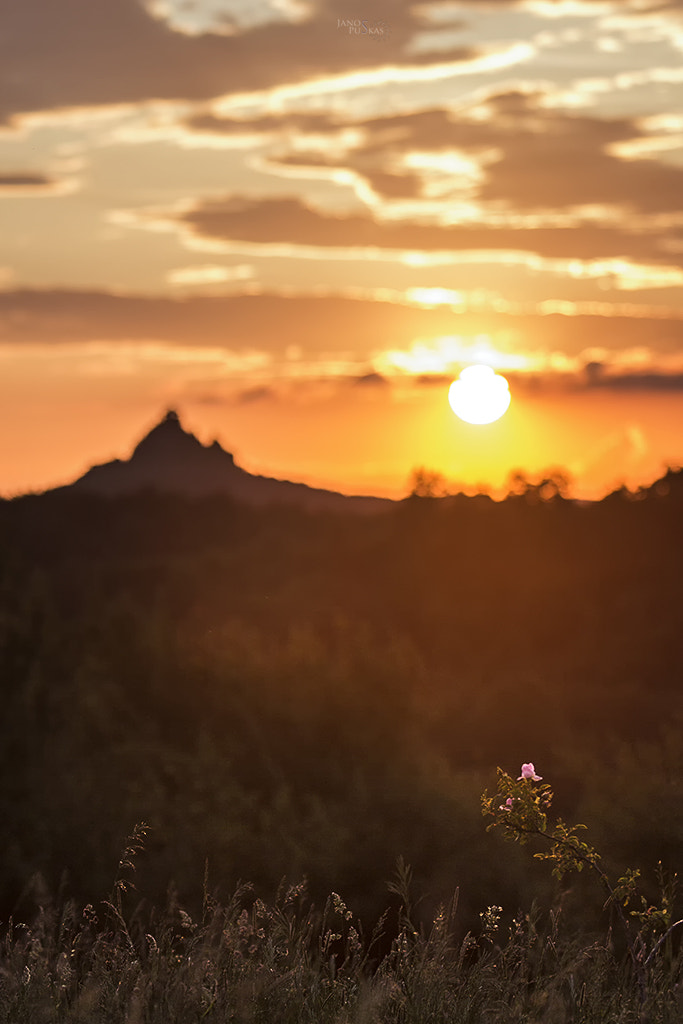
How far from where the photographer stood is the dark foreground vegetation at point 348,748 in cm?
552

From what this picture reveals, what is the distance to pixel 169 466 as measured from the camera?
100125mm

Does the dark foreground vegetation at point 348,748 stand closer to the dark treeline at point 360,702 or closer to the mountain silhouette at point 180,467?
the dark treeline at point 360,702

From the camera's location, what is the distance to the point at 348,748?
24.5 metres

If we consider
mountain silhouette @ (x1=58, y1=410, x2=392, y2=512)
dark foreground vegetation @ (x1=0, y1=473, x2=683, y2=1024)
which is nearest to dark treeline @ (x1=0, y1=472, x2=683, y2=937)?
dark foreground vegetation @ (x1=0, y1=473, x2=683, y2=1024)

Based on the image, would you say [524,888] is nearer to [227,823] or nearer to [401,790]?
[401,790]

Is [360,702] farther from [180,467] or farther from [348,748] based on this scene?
[180,467]

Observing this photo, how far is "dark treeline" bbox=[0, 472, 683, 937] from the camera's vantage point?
2030cm

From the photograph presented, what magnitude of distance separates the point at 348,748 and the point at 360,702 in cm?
122

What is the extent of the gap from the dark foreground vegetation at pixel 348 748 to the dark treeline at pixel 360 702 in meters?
0.07

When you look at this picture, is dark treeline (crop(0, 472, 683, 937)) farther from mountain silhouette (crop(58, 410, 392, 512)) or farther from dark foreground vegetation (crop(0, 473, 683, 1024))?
mountain silhouette (crop(58, 410, 392, 512))

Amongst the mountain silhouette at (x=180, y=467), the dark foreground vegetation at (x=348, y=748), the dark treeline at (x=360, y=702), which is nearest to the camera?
the dark foreground vegetation at (x=348, y=748)

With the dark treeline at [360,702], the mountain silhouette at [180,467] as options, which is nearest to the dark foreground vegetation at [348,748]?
the dark treeline at [360,702]

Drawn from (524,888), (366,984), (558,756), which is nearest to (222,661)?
(558,756)

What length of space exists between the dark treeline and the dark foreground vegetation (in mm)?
73
